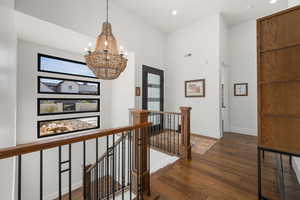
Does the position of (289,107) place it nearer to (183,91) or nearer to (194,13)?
(183,91)

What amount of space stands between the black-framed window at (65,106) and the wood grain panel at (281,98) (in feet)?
14.1

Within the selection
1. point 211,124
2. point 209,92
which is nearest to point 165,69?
point 209,92

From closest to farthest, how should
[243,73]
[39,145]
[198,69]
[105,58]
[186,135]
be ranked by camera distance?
[39,145]
[105,58]
[186,135]
[198,69]
[243,73]

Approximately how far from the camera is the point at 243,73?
4.41 metres

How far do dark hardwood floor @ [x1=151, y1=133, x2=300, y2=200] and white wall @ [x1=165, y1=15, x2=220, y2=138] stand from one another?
53.6 inches

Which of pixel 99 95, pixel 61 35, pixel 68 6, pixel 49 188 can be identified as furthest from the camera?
pixel 99 95

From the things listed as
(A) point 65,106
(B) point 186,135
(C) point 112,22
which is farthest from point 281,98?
(A) point 65,106

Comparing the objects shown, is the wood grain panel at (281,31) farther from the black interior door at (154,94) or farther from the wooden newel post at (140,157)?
the black interior door at (154,94)

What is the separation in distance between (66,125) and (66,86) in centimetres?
116

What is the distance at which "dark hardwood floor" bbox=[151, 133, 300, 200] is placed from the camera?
5.76 feet

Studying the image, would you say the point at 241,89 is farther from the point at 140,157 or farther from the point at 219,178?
the point at 140,157

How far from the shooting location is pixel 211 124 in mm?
3977

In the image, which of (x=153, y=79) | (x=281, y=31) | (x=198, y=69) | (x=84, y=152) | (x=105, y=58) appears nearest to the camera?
(x=84, y=152)

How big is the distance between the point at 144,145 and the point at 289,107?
1801 mm
